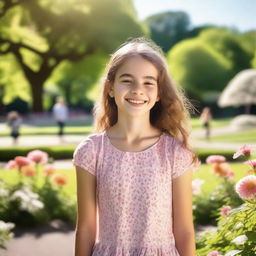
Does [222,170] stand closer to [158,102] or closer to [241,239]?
[241,239]

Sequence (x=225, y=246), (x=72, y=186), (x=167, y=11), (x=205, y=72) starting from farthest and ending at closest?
(x=167, y=11)
(x=205, y=72)
(x=72, y=186)
(x=225, y=246)

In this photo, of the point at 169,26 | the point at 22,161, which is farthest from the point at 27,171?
the point at 169,26

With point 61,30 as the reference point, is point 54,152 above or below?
below

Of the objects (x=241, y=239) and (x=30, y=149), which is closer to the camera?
(x=241, y=239)

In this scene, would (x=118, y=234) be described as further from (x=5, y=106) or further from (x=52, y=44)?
(x=5, y=106)

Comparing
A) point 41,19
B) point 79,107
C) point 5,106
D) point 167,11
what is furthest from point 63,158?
point 167,11

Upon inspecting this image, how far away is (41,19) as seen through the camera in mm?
34094

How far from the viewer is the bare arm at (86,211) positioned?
6.75ft

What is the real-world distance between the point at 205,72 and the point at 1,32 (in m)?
21.5

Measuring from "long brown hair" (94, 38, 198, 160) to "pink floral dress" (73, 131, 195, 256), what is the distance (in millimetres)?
175

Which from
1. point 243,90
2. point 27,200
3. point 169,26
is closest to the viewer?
point 27,200

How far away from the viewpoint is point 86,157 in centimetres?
208

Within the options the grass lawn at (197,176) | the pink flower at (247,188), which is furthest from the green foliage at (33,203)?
the pink flower at (247,188)

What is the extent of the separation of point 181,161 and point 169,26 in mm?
71155
